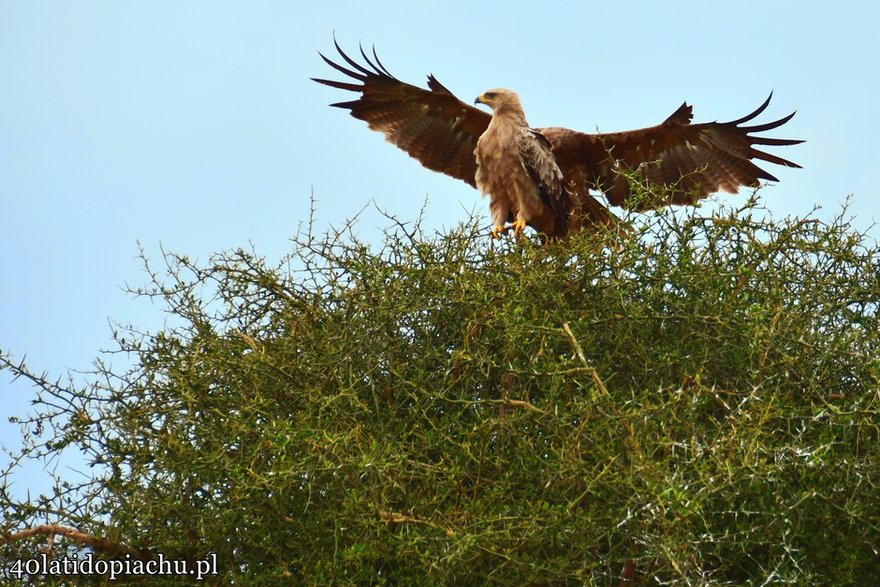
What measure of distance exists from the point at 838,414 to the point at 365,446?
5.40 feet

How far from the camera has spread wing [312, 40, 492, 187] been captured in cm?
836

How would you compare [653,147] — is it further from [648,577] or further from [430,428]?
[648,577]

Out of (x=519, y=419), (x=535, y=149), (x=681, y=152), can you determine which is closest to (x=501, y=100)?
(x=535, y=149)

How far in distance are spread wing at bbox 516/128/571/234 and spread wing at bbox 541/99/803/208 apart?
0.35 metres

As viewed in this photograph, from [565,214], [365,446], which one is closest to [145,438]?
[365,446]

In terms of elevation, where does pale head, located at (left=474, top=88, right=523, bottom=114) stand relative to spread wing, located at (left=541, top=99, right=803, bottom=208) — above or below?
above

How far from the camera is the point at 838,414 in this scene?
4.17 metres

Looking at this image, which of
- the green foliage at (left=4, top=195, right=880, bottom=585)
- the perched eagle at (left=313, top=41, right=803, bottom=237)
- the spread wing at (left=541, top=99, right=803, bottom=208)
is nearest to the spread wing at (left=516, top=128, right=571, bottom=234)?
the perched eagle at (left=313, top=41, right=803, bottom=237)

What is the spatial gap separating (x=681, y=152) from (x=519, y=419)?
4.57 metres

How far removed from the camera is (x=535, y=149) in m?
7.84

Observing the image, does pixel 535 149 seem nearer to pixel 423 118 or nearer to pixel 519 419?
pixel 423 118

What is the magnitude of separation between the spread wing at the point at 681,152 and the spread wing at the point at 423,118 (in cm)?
62

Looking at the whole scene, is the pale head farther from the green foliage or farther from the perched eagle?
the green foliage

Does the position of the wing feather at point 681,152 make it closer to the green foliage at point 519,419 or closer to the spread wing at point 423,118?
the spread wing at point 423,118
